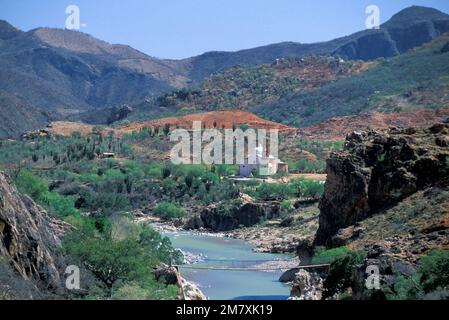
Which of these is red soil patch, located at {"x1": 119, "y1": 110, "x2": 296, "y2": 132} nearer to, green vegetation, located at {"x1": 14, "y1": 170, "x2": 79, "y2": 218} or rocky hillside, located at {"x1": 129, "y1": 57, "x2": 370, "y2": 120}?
rocky hillside, located at {"x1": 129, "y1": 57, "x2": 370, "y2": 120}

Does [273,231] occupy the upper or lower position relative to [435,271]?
lower

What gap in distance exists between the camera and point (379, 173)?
41.0 m

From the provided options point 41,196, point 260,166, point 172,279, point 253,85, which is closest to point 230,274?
point 172,279

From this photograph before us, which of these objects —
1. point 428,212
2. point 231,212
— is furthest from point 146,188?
point 428,212

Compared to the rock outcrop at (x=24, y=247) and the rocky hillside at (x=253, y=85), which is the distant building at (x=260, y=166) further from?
the rock outcrop at (x=24, y=247)

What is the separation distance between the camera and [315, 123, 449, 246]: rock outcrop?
39.1 metres

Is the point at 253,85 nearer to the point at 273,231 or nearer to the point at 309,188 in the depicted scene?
the point at 309,188

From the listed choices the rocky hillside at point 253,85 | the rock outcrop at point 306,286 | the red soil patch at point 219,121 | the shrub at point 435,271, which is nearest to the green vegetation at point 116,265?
the rock outcrop at point 306,286

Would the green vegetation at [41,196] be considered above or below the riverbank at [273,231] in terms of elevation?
above

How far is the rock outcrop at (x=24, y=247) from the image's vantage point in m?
22.6

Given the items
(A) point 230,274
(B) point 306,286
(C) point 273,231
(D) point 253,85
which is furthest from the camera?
(D) point 253,85

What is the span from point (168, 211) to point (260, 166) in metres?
16.1

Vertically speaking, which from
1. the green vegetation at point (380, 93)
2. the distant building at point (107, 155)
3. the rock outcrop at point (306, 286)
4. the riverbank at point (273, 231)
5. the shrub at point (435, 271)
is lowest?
the riverbank at point (273, 231)

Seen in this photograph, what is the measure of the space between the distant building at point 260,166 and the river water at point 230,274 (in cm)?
2348
